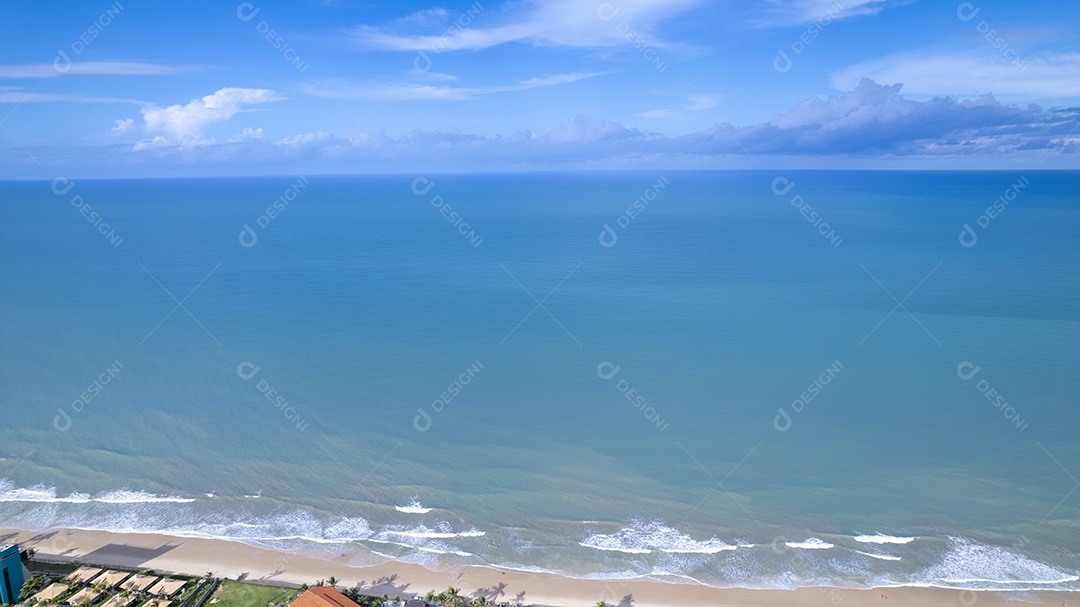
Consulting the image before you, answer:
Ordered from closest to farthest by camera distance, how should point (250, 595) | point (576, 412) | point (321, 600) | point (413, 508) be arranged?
point (321, 600), point (250, 595), point (413, 508), point (576, 412)

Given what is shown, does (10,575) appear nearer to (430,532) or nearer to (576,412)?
(430,532)

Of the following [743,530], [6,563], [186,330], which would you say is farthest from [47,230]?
[743,530]

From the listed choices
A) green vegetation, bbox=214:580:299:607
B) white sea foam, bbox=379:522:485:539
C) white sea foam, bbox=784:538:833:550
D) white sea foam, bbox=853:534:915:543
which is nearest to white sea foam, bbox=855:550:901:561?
white sea foam, bbox=853:534:915:543

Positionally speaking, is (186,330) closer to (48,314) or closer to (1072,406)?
(48,314)

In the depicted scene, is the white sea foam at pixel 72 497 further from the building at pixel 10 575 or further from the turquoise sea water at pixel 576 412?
the building at pixel 10 575

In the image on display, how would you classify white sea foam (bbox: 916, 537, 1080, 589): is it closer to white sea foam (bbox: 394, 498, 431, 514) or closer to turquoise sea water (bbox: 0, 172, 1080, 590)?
turquoise sea water (bbox: 0, 172, 1080, 590)

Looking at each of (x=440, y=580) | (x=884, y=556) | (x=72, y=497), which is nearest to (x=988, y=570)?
(x=884, y=556)
